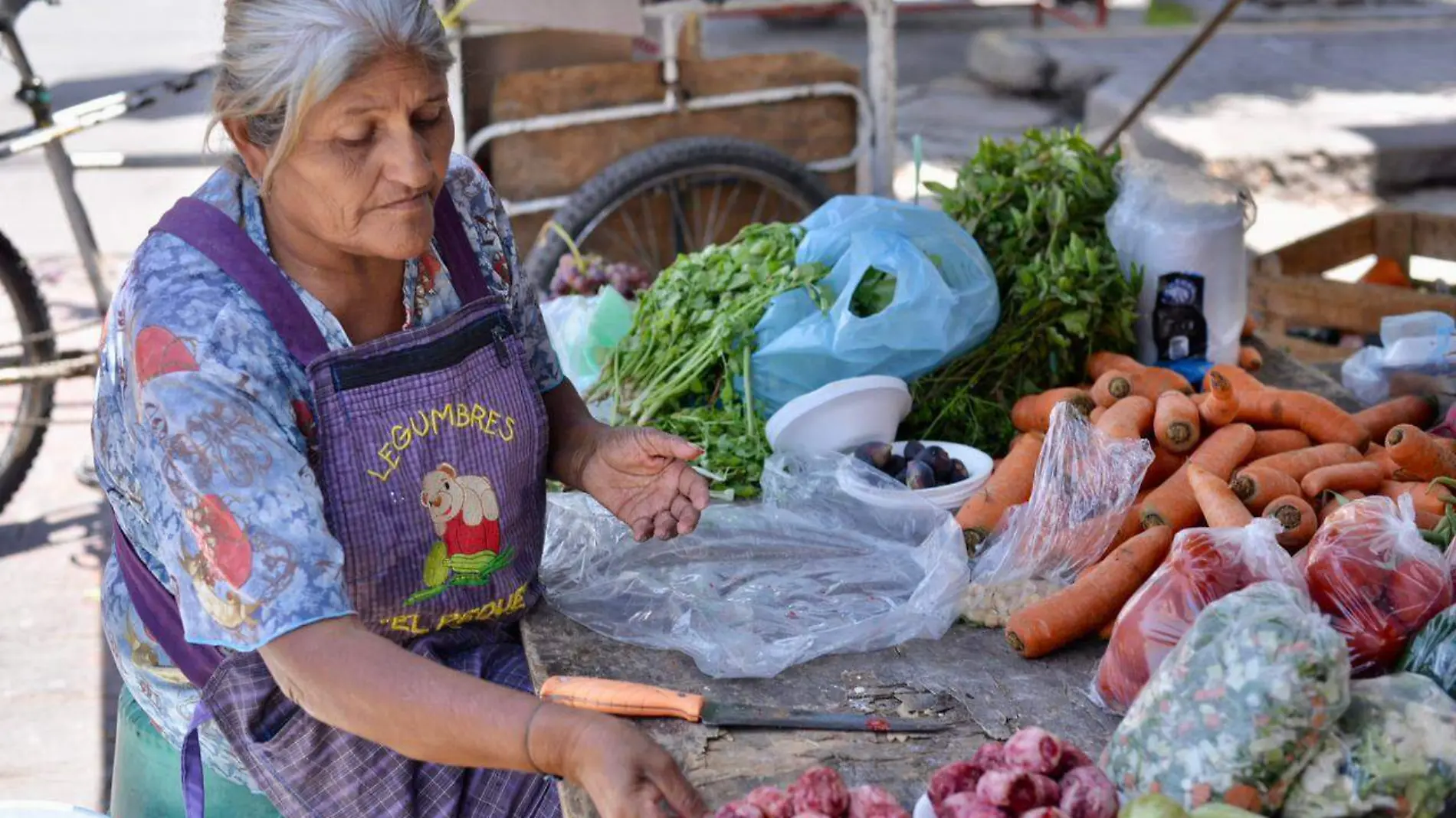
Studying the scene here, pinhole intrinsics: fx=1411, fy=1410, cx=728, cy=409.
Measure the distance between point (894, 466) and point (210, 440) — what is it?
124cm

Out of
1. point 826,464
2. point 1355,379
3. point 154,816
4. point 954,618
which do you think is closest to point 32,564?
point 154,816

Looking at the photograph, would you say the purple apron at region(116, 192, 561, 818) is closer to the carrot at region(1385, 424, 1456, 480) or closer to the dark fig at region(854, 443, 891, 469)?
the dark fig at region(854, 443, 891, 469)

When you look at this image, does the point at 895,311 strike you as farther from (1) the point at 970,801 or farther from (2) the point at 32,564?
(2) the point at 32,564

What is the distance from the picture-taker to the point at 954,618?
6.66ft

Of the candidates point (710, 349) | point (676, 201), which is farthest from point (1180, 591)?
point (676, 201)

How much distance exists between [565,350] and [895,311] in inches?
34.2

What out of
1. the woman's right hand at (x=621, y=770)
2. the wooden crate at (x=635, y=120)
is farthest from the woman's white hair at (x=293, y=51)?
the wooden crate at (x=635, y=120)

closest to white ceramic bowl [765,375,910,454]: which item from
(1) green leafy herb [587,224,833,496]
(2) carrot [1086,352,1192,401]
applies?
(1) green leafy herb [587,224,833,496]

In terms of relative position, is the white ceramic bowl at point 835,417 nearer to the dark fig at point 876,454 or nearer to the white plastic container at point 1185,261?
the dark fig at point 876,454

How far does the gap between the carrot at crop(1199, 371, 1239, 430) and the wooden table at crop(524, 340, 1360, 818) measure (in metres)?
0.67

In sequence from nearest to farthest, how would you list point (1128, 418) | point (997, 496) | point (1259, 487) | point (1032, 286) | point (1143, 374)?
point (1259, 487), point (997, 496), point (1128, 418), point (1143, 374), point (1032, 286)

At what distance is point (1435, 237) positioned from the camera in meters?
4.36

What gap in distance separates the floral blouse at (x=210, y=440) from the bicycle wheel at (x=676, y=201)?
228cm

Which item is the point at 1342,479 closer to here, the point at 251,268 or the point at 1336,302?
the point at 251,268
